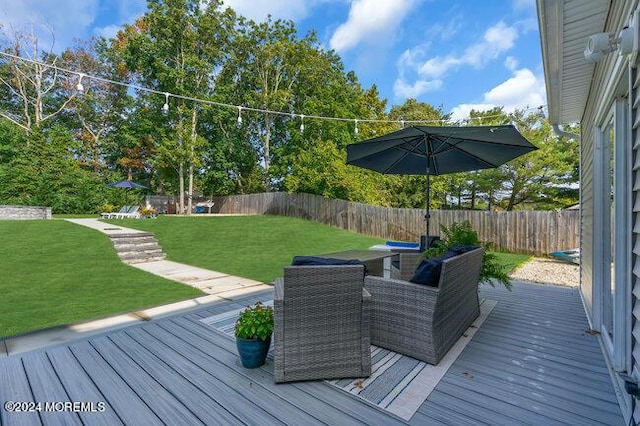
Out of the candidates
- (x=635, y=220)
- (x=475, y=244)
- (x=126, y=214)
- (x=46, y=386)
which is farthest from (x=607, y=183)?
(x=126, y=214)

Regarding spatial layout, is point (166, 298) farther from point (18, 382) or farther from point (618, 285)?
point (618, 285)

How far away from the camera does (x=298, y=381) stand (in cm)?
212

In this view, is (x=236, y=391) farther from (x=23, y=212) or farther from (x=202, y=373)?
(x=23, y=212)

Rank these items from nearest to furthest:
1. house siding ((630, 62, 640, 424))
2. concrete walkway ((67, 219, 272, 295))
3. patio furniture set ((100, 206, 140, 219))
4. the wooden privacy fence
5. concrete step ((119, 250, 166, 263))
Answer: house siding ((630, 62, 640, 424)) → concrete walkway ((67, 219, 272, 295)) → concrete step ((119, 250, 166, 263)) → the wooden privacy fence → patio furniture set ((100, 206, 140, 219))

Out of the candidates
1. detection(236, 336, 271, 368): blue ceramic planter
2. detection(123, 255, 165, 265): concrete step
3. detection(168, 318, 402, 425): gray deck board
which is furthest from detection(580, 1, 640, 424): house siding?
detection(123, 255, 165, 265): concrete step

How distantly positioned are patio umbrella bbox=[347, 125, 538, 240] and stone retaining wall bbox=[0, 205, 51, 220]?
13.6m

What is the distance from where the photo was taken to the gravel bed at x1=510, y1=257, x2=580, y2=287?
5621mm

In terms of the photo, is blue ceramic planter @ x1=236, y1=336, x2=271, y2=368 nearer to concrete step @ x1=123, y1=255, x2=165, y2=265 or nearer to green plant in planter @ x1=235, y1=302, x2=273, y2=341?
green plant in planter @ x1=235, y1=302, x2=273, y2=341

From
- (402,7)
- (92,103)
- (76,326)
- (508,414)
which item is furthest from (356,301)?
(92,103)

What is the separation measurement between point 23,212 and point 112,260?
908cm

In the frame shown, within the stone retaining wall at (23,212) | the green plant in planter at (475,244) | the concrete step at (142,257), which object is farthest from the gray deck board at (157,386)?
the stone retaining wall at (23,212)

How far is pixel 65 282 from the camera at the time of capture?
4.76m

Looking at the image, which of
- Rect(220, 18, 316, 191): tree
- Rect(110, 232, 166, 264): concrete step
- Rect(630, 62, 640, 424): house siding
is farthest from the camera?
Rect(220, 18, 316, 191): tree

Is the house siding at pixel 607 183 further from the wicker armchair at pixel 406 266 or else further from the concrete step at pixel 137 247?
the concrete step at pixel 137 247
